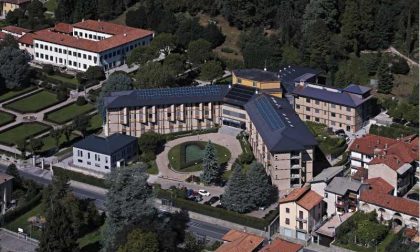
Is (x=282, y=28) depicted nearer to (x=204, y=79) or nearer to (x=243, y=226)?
(x=204, y=79)

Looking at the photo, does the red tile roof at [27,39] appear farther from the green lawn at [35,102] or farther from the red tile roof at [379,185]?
the red tile roof at [379,185]

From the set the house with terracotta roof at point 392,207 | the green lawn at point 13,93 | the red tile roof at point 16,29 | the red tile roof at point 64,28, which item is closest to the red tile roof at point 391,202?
the house with terracotta roof at point 392,207

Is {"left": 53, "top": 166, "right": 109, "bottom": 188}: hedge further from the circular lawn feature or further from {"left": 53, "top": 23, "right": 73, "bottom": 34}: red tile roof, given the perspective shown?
{"left": 53, "top": 23, "right": 73, "bottom": 34}: red tile roof

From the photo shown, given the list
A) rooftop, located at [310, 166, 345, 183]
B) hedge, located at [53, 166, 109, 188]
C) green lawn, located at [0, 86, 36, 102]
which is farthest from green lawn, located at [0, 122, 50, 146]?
rooftop, located at [310, 166, 345, 183]

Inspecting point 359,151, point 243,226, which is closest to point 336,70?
point 359,151

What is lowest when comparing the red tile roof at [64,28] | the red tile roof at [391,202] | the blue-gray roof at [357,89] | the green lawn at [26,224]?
the green lawn at [26,224]

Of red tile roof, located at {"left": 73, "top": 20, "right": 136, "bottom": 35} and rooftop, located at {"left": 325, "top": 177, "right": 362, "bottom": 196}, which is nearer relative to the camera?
rooftop, located at {"left": 325, "top": 177, "right": 362, "bottom": 196}
